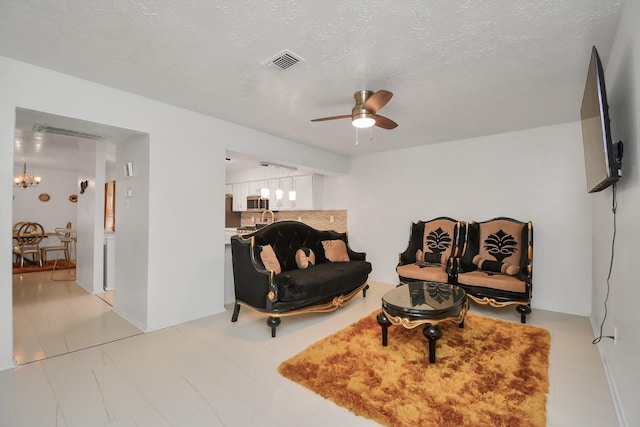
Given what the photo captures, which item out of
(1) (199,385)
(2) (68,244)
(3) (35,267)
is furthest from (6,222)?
(2) (68,244)

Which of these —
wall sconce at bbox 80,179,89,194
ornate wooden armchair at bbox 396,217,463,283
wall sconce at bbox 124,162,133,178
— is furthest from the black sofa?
wall sconce at bbox 80,179,89,194

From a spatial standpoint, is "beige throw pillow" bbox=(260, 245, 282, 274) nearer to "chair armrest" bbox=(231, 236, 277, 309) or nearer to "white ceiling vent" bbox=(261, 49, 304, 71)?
"chair armrest" bbox=(231, 236, 277, 309)

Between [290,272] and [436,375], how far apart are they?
204 centimetres

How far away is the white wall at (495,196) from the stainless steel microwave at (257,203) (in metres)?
2.18

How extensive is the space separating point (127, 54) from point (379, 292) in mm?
4513

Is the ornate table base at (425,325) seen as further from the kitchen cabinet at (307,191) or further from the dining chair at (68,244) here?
the dining chair at (68,244)

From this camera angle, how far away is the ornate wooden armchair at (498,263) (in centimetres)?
343

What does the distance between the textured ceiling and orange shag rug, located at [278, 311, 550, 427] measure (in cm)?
255

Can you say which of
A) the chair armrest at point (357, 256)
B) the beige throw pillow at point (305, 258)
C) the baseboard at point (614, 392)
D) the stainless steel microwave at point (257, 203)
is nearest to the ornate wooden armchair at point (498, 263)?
the baseboard at point (614, 392)

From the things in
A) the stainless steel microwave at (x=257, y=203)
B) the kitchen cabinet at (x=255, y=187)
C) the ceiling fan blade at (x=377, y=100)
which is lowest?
the stainless steel microwave at (x=257, y=203)

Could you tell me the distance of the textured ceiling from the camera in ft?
5.77

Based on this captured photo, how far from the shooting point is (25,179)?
6.58m

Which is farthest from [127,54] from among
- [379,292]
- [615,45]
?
[379,292]

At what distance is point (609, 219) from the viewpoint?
2.43 metres
